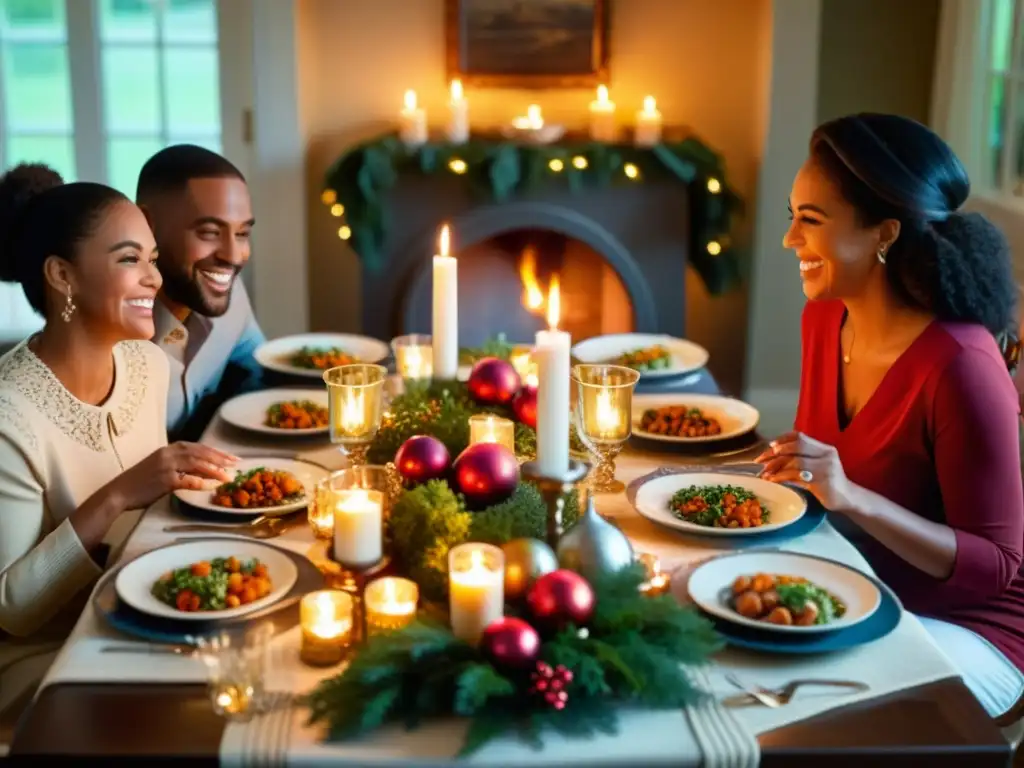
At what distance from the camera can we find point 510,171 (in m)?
3.75

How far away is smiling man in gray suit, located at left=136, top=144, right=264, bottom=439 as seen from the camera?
8.02 feet

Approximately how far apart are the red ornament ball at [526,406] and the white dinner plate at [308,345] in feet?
2.08

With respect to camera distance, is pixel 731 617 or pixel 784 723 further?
pixel 731 617

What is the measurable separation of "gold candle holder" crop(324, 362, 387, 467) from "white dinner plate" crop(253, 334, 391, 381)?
0.68m

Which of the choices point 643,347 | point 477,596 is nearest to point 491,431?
point 477,596

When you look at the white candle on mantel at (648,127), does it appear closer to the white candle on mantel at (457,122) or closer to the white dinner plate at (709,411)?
the white candle on mantel at (457,122)

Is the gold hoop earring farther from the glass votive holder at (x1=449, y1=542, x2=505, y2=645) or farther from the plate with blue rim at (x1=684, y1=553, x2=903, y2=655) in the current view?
the plate with blue rim at (x1=684, y1=553, x2=903, y2=655)

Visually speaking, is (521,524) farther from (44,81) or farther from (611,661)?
(44,81)

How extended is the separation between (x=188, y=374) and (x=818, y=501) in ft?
4.23

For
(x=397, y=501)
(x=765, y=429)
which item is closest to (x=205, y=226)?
(x=397, y=501)

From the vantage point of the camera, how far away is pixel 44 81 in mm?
4137

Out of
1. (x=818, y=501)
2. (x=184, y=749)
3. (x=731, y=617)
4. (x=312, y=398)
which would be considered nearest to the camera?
(x=184, y=749)

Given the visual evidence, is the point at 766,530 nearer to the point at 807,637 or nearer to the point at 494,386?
the point at 807,637

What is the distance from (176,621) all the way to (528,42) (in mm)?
2937
